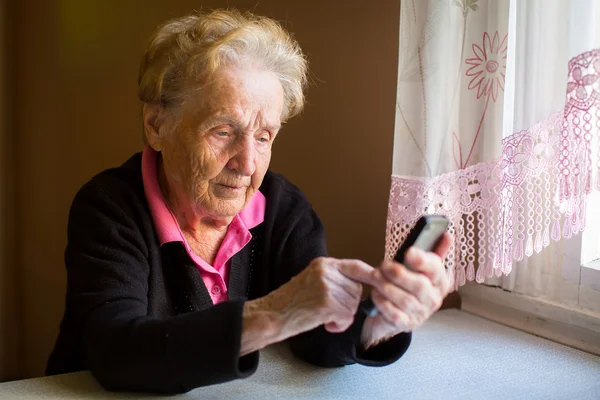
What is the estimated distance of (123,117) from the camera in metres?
2.53

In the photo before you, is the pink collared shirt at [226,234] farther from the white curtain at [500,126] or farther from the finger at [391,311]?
the finger at [391,311]

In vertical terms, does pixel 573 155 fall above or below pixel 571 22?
below

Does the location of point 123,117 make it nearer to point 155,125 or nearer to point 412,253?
point 155,125

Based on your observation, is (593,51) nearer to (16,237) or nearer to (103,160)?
(103,160)

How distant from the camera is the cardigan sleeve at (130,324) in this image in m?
0.93

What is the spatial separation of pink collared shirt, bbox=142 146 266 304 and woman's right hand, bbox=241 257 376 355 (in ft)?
1.12

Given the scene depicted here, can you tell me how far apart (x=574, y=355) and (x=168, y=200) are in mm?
877

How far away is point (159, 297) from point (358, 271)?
0.45 metres

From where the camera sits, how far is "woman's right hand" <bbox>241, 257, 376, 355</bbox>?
0.93 m

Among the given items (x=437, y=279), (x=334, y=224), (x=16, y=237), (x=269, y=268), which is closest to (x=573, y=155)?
(x=437, y=279)

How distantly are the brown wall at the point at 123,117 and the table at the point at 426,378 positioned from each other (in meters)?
0.56

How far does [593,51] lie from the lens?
105 cm

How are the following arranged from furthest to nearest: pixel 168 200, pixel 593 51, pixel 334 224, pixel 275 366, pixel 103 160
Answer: pixel 103 160 → pixel 334 224 → pixel 168 200 → pixel 275 366 → pixel 593 51

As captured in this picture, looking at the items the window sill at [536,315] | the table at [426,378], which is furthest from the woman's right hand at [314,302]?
the window sill at [536,315]
